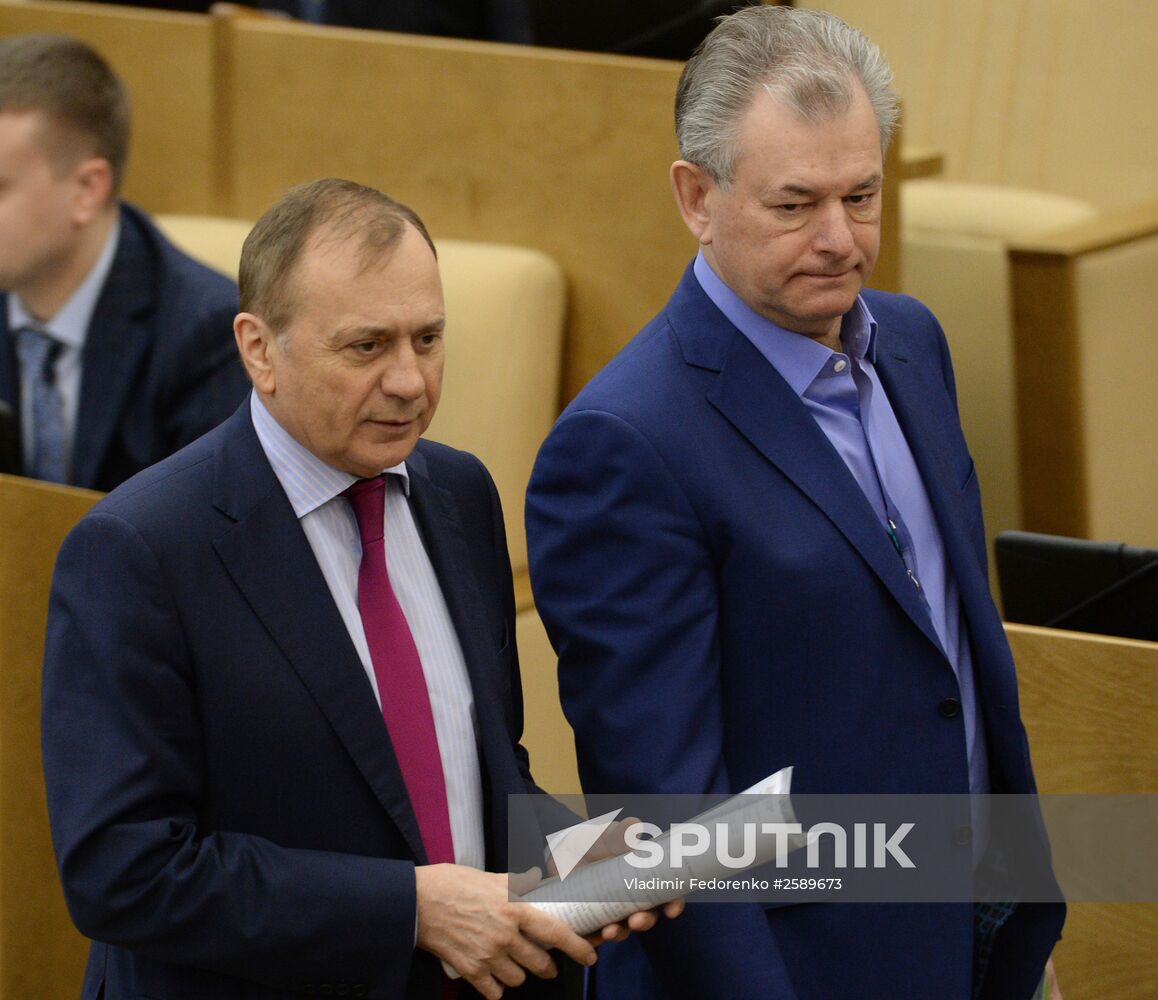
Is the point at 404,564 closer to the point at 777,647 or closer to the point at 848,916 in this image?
the point at 777,647

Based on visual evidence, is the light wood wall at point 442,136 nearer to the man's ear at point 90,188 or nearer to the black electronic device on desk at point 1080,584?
the man's ear at point 90,188

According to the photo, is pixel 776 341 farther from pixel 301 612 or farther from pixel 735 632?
pixel 301 612

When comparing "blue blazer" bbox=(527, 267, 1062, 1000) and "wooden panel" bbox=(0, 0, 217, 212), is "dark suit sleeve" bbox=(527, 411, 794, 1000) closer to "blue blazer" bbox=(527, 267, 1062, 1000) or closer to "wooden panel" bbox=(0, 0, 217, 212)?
"blue blazer" bbox=(527, 267, 1062, 1000)

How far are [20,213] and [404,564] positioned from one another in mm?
1700

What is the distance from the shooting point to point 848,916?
174cm

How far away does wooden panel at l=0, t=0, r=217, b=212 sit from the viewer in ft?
12.4

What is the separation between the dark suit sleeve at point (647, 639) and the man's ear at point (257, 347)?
276 millimetres

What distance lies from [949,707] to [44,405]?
6.33 ft

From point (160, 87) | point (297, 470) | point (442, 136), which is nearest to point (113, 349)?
point (442, 136)

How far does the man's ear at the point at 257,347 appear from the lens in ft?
5.20

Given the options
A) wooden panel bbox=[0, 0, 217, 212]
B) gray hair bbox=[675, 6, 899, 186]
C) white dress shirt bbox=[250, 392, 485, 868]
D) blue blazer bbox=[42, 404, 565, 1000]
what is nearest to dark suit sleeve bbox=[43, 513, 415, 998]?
blue blazer bbox=[42, 404, 565, 1000]

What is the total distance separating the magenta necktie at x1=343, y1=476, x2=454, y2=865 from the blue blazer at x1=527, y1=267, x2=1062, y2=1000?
14 cm

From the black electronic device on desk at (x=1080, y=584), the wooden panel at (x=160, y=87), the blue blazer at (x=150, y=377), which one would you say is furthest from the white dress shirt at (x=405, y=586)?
the wooden panel at (x=160, y=87)

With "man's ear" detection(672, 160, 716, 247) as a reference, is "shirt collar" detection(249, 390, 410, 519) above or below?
below
